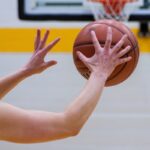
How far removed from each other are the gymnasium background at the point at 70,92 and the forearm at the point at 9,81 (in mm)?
1035

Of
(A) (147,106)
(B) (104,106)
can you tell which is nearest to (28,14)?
(B) (104,106)

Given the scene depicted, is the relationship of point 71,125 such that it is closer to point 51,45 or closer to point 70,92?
point 51,45

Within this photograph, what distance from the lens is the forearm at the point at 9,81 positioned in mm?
1542

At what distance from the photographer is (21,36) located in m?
2.63

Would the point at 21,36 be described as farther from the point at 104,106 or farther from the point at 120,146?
the point at 120,146

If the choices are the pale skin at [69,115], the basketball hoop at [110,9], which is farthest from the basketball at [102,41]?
the basketball hoop at [110,9]

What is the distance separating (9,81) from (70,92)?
1062mm

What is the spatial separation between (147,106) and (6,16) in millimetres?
1015

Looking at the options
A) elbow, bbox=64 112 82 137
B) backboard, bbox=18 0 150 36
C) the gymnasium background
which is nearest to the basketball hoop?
backboard, bbox=18 0 150 36

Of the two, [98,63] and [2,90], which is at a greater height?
[98,63]

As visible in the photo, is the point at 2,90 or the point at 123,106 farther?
the point at 123,106

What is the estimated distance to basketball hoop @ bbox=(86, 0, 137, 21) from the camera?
2329mm

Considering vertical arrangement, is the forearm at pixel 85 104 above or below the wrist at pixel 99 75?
below

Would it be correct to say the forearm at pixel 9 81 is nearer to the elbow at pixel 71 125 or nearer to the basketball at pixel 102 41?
the basketball at pixel 102 41
